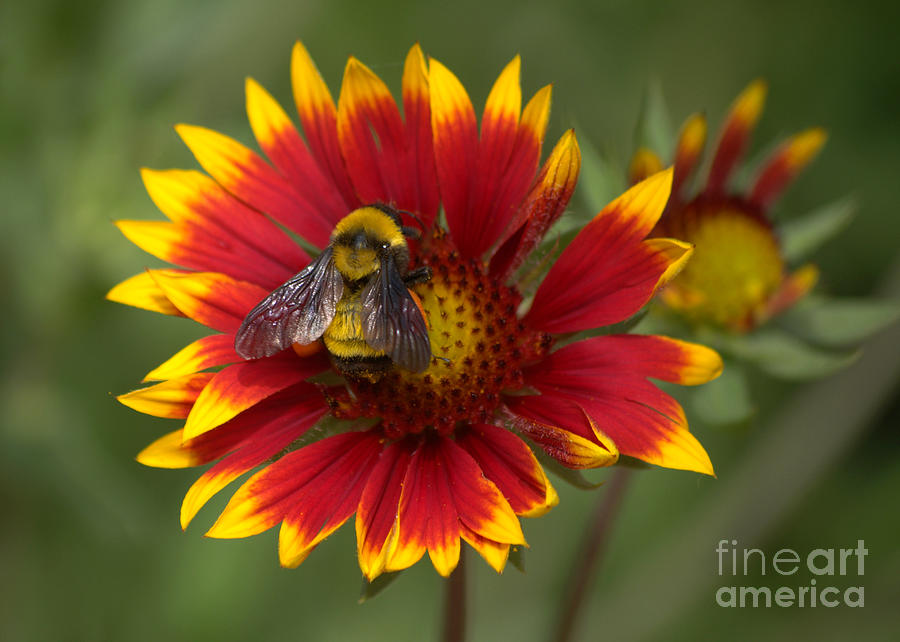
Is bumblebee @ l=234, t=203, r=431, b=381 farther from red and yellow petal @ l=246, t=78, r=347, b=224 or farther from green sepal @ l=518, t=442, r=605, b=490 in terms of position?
green sepal @ l=518, t=442, r=605, b=490

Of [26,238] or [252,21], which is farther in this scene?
[252,21]

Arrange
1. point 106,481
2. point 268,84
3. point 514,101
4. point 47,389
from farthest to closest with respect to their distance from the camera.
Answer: point 268,84
point 47,389
point 106,481
point 514,101

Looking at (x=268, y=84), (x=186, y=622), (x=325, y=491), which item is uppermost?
(x=268, y=84)

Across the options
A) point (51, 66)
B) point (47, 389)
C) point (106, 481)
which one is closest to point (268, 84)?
point (51, 66)

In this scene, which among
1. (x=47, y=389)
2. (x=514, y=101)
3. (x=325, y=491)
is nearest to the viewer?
(x=325, y=491)

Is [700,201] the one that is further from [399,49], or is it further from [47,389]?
[47,389]

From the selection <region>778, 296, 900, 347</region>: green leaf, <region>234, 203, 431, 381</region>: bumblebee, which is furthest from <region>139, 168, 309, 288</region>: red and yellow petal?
<region>778, 296, 900, 347</region>: green leaf

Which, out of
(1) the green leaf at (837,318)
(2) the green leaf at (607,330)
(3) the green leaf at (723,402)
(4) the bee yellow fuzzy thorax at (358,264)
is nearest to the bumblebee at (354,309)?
(4) the bee yellow fuzzy thorax at (358,264)
